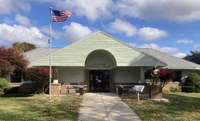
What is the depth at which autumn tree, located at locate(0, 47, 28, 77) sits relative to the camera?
2666cm

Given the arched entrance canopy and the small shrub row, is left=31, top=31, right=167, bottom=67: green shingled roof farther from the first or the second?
the small shrub row

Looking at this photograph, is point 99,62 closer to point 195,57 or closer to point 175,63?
point 175,63

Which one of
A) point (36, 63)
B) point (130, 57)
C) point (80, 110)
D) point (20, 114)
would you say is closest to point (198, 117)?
point (80, 110)

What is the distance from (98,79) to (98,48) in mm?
3816

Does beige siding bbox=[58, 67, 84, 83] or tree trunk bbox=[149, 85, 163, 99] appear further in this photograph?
beige siding bbox=[58, 67, 84, 83]

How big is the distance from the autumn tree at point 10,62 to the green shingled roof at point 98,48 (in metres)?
1.55

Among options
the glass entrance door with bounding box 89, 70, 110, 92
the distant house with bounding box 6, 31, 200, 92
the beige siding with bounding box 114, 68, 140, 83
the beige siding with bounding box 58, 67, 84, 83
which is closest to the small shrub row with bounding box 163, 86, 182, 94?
the distant house with bounding box 6, 31, 200, 92

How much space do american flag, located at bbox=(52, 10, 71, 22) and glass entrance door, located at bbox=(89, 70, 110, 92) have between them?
33.8ft

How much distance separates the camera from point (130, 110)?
18953 mm

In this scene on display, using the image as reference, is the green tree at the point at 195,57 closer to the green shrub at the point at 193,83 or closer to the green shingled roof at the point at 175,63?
the green shingled roof at the point at 175,63

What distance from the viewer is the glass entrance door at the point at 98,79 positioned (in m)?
34.3

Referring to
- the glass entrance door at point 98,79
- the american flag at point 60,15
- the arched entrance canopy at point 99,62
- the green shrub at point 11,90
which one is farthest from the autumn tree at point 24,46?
the american flag at point 60,15

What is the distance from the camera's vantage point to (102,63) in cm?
3403

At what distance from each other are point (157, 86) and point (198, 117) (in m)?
9.09
